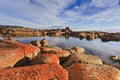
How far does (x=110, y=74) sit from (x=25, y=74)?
11.3ft

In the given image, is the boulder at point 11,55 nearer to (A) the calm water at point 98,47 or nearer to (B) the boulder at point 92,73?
(B) the boulder at point 92,73

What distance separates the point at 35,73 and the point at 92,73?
225 cm

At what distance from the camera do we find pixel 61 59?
1322 centimetres

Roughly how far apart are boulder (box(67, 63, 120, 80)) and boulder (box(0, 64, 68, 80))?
55 centimetres

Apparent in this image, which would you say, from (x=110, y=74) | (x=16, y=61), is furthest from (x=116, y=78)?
(x=16, y=61)

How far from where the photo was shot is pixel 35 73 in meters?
5.98

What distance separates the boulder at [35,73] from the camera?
18.6 feet

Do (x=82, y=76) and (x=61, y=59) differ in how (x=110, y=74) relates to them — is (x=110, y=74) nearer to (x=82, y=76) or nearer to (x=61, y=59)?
(x=82, y=76)

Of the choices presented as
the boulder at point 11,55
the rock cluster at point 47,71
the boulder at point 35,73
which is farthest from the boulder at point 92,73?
the boulder at point 11,55

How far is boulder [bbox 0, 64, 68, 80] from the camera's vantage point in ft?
18.6

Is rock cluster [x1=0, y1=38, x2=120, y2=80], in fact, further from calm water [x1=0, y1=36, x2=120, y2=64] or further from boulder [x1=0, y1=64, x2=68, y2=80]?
calm water [x1=0, y1=36, x2=120, y2=64]

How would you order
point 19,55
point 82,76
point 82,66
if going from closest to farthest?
1. point 82,76
2. point 82,66
3. point 19,55

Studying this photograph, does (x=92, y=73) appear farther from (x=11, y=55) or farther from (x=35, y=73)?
(x=11, y=55)

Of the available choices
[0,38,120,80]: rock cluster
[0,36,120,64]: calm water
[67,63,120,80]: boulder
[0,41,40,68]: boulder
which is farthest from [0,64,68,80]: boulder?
[0,36,120,64]: calm water
